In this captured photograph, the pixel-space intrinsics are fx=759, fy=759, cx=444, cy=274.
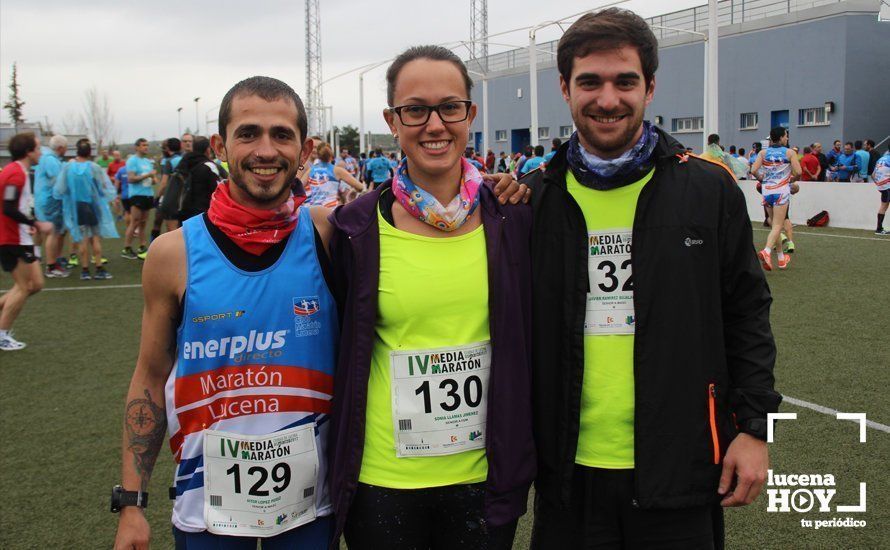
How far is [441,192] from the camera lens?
229 centimetres

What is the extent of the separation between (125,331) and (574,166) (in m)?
7.31

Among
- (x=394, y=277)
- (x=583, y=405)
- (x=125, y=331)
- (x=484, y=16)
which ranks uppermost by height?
(x=484, y=16)

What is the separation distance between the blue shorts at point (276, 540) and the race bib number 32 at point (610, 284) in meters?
1.00

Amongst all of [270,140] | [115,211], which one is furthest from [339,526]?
[115,211]

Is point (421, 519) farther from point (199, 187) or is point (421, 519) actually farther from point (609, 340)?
point (199, 187)

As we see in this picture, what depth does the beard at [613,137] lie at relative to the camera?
2.23 metres

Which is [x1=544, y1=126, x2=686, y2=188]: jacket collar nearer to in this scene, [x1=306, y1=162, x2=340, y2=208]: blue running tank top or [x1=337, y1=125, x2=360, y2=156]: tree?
[x1=306, y1=162, x2=340, y2=208]: blue running tank top

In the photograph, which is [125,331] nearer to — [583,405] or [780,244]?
[583,405]

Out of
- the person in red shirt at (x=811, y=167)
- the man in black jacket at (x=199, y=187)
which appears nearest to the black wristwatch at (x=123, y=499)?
the man in black jacket at (x=199, y=187)

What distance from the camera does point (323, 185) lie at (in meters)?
13.9

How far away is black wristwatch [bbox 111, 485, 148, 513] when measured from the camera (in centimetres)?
223

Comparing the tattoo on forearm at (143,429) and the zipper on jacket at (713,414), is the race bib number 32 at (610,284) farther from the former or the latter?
the tattoo on forearm at (143,429)

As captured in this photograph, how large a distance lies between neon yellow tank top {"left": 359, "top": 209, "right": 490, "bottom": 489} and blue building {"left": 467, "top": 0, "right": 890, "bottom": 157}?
23.9 m

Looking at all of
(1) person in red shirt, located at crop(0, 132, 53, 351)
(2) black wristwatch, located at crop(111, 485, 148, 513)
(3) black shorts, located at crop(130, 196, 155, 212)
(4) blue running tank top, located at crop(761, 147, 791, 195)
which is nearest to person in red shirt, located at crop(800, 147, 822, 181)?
(4) blue running tank top, located at crop(761, 147, 791, 195)
